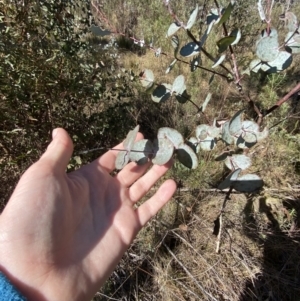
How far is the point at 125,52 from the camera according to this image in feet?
11.4

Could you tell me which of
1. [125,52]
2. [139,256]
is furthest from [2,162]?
[125,52]

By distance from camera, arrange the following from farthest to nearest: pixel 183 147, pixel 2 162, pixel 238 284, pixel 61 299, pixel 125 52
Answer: pixel 125 52, pixel 2 162, pixel 238 284, pixel 61 299, pixel 183 147

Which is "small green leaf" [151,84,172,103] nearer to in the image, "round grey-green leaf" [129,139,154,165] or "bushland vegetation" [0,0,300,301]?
"round grey-green leaf" [129,139,154,165]

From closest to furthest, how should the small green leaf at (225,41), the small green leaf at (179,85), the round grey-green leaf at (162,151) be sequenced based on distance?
the small green leaf at (225,41) → the round grey-green leaf at (162,151) → the small green leaf at (179,85)

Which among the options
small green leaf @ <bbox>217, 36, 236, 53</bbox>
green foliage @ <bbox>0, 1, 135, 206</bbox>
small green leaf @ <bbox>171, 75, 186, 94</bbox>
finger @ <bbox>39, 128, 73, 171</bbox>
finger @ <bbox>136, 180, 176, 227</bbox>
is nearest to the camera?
small green leaf @ <bbox>217, 36, 236, 53</bbox>

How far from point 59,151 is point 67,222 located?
25 cm

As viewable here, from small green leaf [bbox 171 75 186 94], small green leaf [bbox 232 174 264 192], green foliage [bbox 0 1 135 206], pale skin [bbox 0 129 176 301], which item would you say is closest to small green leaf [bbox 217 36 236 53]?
small green leaf [bbox 171 75 186 94]

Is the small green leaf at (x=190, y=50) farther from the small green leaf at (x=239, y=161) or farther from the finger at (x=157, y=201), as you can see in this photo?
the finger at (x=157, y=201)

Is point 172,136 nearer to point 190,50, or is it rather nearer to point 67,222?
point 190,50

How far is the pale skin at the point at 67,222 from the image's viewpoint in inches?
37.1

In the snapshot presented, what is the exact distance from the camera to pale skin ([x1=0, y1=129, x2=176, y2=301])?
942 mm

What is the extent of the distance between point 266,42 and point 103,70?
137 centimetres

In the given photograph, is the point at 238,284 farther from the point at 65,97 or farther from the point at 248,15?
the point at 248,15

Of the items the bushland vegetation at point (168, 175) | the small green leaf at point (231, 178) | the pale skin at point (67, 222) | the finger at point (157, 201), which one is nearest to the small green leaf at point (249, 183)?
the small green leaf at point (231, 178)
